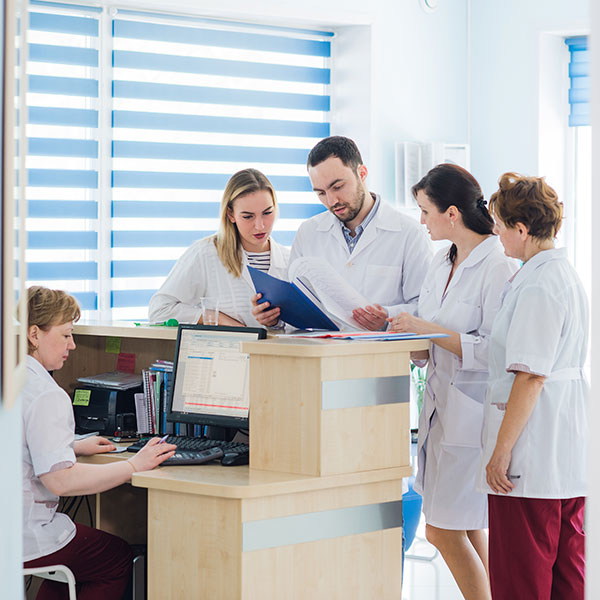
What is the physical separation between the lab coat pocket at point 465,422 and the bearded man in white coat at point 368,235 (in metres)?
0.47

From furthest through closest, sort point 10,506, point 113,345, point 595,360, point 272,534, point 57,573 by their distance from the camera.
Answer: point 113,345 → point 57,573 → point 272,534 → point 595,360 → point 10,506

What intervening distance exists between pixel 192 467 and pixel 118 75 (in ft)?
8.51

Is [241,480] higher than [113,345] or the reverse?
the reverse

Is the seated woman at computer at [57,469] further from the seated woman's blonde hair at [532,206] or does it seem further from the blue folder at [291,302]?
the seated woman's blonde hair at [532,206]

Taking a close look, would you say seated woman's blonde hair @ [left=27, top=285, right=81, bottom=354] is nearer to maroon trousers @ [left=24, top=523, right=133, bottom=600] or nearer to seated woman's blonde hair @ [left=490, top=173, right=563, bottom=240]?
maroon trousers @ [left=24, top=523, right=133, bottom=600]

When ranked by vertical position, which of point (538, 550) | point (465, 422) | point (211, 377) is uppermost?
point (211, 377)

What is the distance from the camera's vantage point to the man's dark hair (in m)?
2.90

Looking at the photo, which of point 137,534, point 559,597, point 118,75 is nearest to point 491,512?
point 559,597

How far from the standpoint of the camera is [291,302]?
2.32 meters

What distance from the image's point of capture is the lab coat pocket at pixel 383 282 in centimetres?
294

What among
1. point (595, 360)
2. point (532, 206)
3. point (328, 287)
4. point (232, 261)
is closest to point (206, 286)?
point (232, 261)

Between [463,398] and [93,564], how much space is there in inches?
47.3

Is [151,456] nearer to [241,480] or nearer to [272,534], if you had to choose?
[241,480]

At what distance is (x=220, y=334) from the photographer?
2553 millimetres
